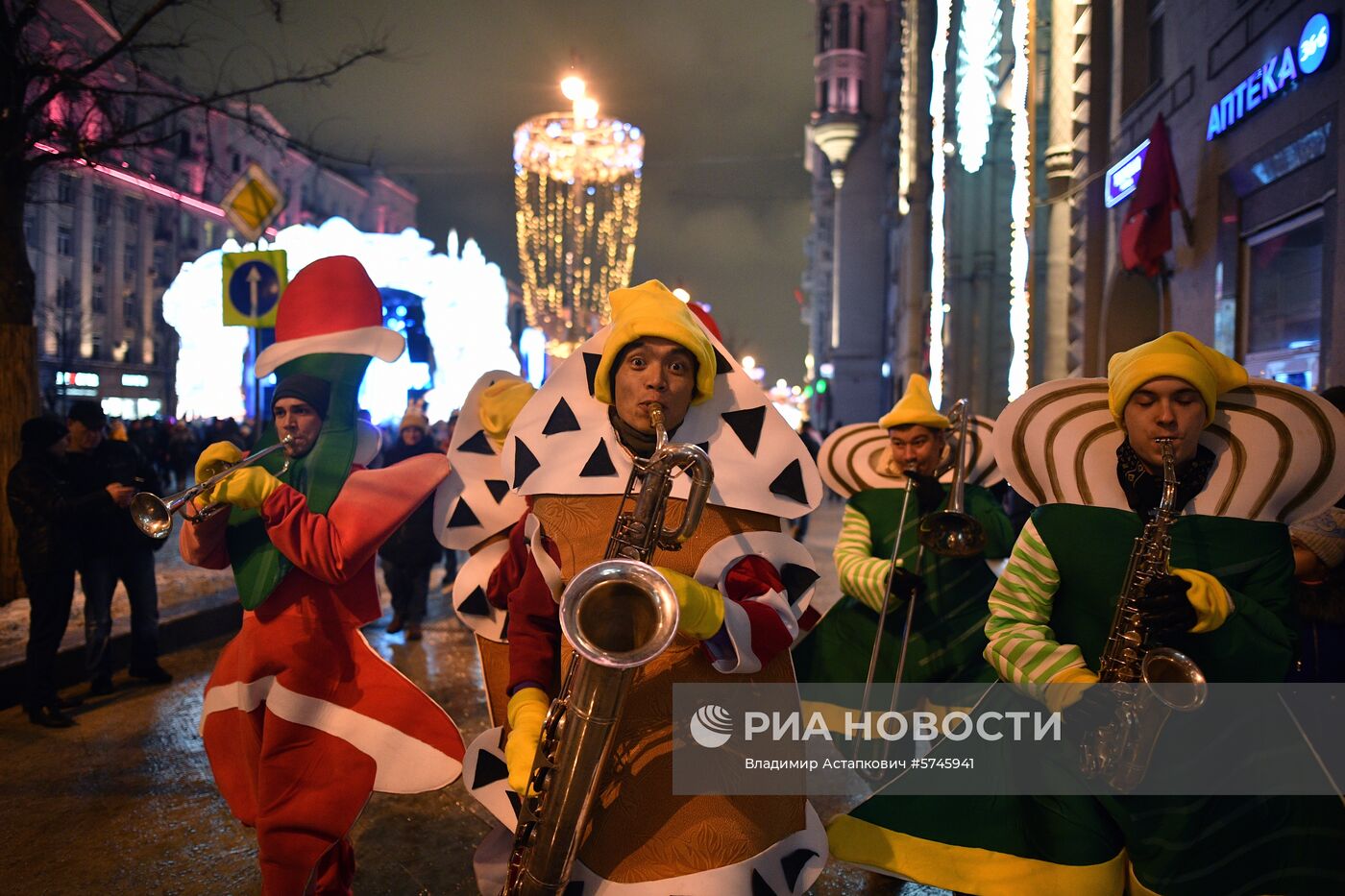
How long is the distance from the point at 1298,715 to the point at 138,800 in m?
5.05

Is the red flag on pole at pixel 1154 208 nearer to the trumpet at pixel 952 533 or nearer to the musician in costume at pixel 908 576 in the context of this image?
the musician in costume at pixel 908 576

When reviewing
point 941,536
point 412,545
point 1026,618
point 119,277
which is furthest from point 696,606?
point 119,277

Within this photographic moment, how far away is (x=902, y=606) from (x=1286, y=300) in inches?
275

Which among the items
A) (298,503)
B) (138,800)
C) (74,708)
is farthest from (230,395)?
(298,503)

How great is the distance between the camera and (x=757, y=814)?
8.34 feet

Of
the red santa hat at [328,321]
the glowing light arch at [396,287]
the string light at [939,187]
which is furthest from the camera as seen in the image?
the string light at [939,187]

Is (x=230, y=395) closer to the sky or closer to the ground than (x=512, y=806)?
closer to the sky

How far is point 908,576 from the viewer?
15.3ft

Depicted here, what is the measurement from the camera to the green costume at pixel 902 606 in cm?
477

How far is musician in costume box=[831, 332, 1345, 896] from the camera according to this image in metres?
2.50

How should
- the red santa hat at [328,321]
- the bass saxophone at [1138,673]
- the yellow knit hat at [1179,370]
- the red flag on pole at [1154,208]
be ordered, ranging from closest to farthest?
1. the bass saxophone at [1138,673]
2. the yellow knit hat at [1179,370]
3. the red santa hat at [328,321]
4. the red flag on pole at [1154,208]

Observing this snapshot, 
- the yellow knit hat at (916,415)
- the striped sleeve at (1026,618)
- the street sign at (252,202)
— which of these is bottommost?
the striped sleeve at (1026,618)

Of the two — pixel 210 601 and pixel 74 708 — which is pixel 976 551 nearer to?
pixel 74 708

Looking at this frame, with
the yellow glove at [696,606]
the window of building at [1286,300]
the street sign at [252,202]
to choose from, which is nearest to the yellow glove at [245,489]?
the yellow glove at [696,606]
